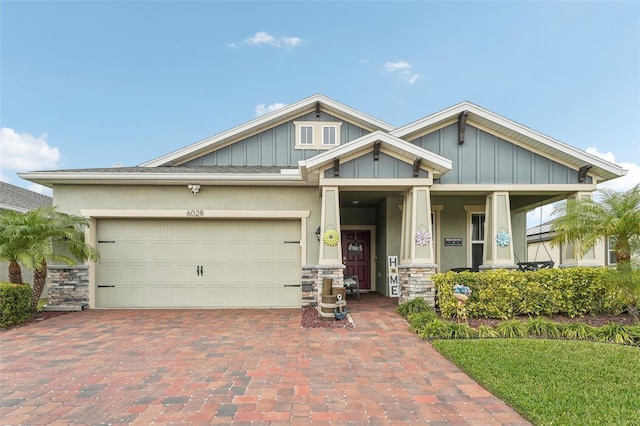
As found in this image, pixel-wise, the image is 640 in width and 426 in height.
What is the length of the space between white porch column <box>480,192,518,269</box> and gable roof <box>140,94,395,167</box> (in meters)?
4.55

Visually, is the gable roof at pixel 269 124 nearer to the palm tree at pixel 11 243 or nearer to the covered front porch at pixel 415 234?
the covered front porch at pixel 415 234

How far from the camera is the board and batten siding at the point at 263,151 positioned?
1240cm

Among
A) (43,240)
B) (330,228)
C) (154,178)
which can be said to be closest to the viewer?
(43,240)

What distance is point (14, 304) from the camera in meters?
7.68

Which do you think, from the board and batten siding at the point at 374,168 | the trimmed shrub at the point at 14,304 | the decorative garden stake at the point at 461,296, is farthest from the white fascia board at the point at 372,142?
the trimmed shrub at the point at 14,304

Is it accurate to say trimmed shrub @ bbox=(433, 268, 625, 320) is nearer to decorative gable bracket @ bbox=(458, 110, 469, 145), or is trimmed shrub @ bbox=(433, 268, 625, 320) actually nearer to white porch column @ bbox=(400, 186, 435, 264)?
white porch column @ bbox=(400, 186, 435, 264)

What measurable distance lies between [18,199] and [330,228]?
514 inches

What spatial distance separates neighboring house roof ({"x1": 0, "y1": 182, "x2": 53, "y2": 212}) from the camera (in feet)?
40.8

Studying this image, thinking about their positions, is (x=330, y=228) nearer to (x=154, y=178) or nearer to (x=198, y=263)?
(x=198, y=263)

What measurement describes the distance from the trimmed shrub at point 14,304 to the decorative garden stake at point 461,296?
945 centimetres

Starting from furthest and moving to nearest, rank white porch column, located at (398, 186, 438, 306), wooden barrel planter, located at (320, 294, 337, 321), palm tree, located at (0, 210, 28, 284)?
white porch column, located at (398, 186, 438, 306) → palm tree, located at (0, 210, 28, 284) → wooden barrel planter, located at (320, 294, 337, 321)

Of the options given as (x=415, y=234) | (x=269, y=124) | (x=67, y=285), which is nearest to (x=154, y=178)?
(x=67, y=285)

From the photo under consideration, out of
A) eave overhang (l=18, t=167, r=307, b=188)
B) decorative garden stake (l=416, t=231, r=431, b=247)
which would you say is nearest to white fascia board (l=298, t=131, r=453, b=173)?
eave overhang (l=18, t=167, r=307, b=188)

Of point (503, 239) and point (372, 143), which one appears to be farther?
point (503, 239)
